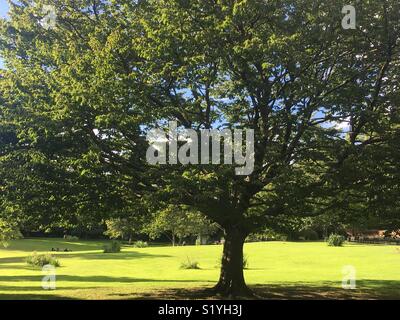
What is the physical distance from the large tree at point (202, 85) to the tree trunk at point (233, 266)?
61.5 inches

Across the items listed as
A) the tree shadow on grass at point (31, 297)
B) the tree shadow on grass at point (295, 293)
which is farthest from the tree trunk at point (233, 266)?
the tree shadow on grass at point (31, 297)

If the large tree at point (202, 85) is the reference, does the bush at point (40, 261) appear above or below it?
below

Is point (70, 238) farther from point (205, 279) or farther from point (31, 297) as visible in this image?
point (31, 297)

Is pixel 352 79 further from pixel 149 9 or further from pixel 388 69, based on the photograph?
pixel 149 9

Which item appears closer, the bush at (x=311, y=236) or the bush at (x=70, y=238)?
the bush at (x=311, y=236)

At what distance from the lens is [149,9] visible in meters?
14.2

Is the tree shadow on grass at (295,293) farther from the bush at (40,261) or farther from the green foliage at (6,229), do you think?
the bush at (40,261)

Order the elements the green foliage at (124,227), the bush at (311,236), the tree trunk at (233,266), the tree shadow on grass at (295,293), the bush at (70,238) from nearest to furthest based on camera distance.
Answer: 1. the tree shadow on grass at (295,293)
2. the tree trunk at (233,266)
3. the green foliage at (124,227)
4. the bush at (311,236)
5. the bush at (70,238)

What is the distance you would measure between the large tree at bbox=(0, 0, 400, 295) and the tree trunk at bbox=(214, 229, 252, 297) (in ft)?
5.13

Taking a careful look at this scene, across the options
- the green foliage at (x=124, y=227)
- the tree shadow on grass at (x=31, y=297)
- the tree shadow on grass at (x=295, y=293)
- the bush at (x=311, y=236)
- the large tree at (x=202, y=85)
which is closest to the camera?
the large tree at (x=202, y=85)

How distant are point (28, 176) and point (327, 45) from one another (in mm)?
9502

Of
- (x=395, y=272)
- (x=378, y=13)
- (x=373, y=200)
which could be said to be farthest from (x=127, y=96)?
(x=395, y=272)

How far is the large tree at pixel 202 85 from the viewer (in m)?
13.0

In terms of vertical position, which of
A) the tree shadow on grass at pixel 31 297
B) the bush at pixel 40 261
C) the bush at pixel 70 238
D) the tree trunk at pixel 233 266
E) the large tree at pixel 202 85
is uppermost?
the large tree at pixel 202 85
